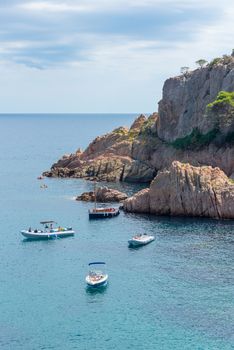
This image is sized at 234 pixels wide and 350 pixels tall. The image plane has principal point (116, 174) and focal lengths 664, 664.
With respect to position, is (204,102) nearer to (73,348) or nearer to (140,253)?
(140,253)

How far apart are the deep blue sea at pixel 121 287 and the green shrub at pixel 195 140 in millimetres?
45485

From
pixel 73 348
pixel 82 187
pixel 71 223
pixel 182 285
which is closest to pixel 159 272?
pixel 182 285

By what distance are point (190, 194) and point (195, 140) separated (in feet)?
158

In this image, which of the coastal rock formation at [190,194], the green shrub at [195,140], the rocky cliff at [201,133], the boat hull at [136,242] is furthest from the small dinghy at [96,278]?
the green shrub at [195,140]

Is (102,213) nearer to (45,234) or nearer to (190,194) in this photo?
(45,234)

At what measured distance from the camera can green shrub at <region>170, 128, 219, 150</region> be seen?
17875 centimetres

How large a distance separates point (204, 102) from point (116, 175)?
33.3m

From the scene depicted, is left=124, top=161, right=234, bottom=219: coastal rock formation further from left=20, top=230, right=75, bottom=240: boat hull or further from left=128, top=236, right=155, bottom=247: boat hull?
left=20, top=230, right=75, bottom=240: boat hull

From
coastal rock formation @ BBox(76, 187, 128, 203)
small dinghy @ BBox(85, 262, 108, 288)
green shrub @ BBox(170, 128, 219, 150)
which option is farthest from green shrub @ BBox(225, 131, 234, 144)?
small dinghy @ BBox(85, 262, 108, 288)

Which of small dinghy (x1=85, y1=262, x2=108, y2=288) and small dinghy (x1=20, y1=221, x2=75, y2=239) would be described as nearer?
small dinghy (x1=85, y1=262, x2=108, y2=288)

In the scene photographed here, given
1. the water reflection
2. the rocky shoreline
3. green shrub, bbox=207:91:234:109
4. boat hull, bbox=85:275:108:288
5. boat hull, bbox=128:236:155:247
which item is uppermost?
green shrub, bbox=207:91:234:109

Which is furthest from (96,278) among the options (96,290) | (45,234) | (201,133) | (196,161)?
(201,133)

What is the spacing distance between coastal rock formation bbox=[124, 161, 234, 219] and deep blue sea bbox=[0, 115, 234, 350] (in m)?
3.44

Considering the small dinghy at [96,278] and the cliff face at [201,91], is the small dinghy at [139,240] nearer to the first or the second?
the small dinghy at [96,278]
